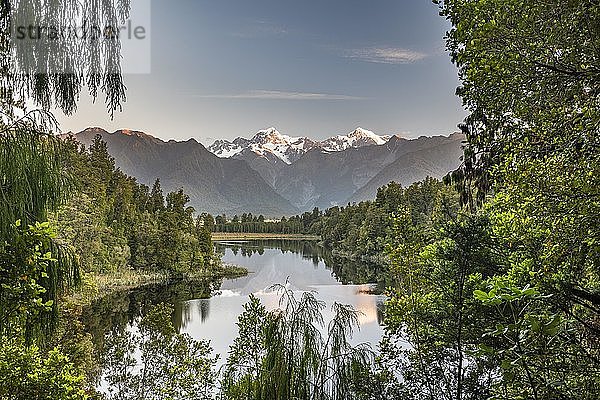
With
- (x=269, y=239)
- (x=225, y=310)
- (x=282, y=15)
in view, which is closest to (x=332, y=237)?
(x=269, y=239)

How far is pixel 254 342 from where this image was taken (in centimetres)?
654

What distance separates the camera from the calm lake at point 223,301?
15.5m

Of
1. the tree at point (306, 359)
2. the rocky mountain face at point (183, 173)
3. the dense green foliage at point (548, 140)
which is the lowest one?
the tree at point (306, 359)

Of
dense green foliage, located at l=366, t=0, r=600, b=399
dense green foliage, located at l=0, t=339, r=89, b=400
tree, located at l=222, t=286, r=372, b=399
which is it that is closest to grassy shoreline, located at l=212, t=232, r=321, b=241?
dense green foliage, located at l=0, t=339, r=89, b=400

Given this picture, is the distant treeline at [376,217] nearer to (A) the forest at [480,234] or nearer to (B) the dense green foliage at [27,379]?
(A) the forest at [480,234]

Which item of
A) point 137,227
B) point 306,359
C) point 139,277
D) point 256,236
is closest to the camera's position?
point 306,359

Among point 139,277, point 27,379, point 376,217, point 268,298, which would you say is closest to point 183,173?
point 376,217

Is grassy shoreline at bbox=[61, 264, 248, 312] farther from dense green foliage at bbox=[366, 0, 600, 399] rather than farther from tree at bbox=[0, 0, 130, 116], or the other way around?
dense green foliage at bbox=[366, 0, 600, 399]

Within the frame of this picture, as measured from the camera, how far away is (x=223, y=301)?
22.0 meters

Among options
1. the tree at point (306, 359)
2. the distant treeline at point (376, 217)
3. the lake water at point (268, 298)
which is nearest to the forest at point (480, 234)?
the tree at point (306, 359)

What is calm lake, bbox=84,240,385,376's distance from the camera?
15.5 meters

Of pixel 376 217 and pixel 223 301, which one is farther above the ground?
pixel 376 217

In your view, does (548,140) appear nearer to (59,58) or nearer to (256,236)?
(59,58)

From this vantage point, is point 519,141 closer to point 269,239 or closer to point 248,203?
point 269,239
